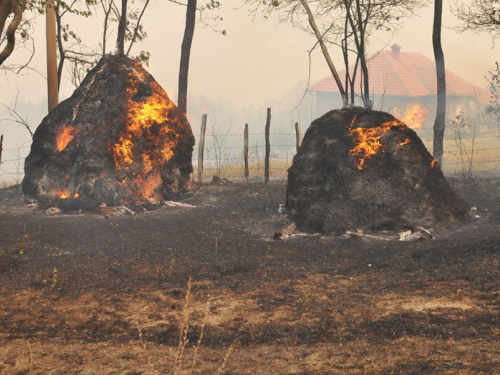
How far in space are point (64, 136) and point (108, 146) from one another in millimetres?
1228

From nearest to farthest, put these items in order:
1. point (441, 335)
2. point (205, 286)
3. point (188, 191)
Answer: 1. point (441, 335)
2. point (205, 286)
3. point (188, 191)

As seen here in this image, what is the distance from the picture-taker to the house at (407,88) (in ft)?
129

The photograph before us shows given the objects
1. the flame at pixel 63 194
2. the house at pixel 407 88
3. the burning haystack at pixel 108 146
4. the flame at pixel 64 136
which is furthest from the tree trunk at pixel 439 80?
the house at pixel 407 88

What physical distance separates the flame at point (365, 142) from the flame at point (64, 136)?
653 cm

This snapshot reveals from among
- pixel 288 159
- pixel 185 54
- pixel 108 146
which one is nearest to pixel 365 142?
pixel 108 146

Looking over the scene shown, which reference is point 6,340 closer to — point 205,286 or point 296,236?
point 205,286

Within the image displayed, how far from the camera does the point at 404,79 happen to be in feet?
133

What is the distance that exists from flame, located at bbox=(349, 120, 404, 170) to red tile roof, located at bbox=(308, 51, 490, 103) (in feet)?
96.1

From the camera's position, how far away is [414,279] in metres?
6.83

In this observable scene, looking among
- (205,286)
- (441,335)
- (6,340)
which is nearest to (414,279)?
(441,335)

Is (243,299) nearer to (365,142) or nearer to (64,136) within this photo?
(365,142)

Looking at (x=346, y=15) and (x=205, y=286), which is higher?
(x=346, y=15)

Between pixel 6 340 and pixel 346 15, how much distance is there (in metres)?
15.2

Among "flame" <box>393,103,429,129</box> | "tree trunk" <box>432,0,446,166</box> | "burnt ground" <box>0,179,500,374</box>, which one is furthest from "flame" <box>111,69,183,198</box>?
"flame" <box>393,103,429,129</box>
